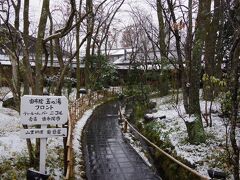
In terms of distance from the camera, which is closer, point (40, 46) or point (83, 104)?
point (40, 46)

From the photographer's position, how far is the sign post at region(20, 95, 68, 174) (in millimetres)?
6777

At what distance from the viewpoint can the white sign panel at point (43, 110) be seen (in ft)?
22.3

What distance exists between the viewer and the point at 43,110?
6.98 meters

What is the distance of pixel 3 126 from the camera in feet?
44.6

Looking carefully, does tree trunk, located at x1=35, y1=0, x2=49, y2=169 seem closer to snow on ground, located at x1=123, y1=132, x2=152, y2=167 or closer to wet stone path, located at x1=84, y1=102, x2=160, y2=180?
wet stone path, located at x1=84, y1=102, x2=160, y2=180

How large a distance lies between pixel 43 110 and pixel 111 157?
13.7 ft

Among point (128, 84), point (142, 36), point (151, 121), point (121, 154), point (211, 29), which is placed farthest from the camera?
point (142, 36)

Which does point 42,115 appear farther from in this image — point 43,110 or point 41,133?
point 41,133

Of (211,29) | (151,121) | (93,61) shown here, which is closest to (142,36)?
(93,61)

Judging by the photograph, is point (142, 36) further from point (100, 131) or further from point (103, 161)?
point (103, 161)

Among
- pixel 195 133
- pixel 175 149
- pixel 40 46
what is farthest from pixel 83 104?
pixel 40 46

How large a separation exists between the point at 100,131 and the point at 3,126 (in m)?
4.15

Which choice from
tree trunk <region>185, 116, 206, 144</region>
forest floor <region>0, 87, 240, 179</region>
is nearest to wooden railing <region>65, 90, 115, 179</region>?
forest floor <region>0, 87, 240, 179</region>

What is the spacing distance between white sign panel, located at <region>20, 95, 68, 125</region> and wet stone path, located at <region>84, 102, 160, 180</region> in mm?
2432
